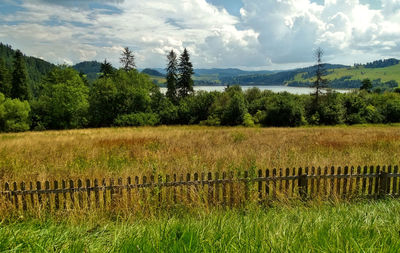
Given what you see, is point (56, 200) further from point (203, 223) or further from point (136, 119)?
point (136, 119)

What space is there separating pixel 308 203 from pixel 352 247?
10.2 feet

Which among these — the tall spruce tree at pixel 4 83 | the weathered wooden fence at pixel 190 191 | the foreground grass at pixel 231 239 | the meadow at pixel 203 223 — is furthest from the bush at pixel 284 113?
the tall spruce tree at pixel 4 83

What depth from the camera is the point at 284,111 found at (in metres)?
45.3

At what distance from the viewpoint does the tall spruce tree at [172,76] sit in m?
56.7

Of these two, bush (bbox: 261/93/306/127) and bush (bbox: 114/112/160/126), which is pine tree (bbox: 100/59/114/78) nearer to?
bush (bbox: 114/112/160/126)

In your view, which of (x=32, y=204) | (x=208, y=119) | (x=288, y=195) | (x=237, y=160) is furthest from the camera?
(x=208, y=119)

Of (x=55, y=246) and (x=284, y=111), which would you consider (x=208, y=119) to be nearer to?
(x=284, y=111)

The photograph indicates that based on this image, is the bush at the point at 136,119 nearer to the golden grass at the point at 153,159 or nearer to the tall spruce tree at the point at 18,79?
the tall spruce tree at the point at 18,79

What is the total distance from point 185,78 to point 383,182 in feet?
177

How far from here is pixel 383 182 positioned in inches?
249

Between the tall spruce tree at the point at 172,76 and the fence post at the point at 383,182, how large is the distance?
5083cm

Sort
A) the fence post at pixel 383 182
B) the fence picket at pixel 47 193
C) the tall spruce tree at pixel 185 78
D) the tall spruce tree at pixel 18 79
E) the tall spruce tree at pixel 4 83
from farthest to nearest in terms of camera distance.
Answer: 1. the tall spruce tree at pixel 185 78
2. the tall spruce tree at pixel 18 79
3. the tall spruce tree at pixel 4 83
4. the fence post at pixel 383 182
5. the fence picket at pixel 47 193

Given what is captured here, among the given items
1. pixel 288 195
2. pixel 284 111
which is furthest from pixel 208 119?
pixel 288 195

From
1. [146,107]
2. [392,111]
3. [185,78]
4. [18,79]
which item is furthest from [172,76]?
[392,111]
